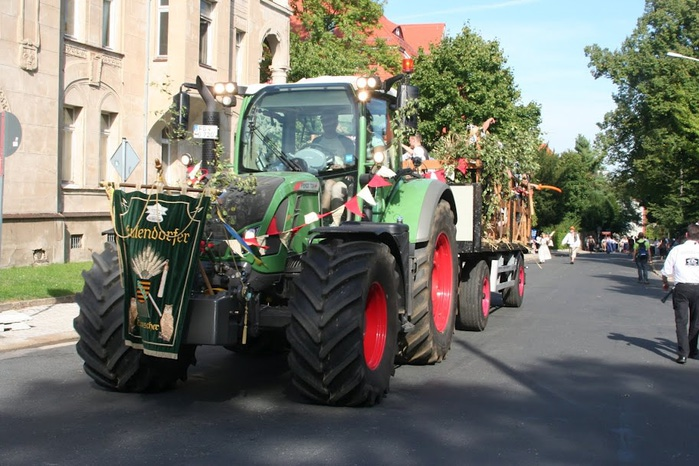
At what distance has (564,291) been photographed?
71.9 feet

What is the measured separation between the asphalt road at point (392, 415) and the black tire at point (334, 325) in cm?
22

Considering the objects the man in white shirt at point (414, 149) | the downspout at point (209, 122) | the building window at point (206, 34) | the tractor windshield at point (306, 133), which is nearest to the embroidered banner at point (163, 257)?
the downspout at point (209, 122)

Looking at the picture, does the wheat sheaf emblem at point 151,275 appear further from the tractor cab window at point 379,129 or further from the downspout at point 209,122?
Result: the tractor cab window at point 379,129

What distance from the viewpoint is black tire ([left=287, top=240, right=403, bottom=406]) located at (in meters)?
6.68

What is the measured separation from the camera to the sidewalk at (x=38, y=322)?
35.9 feet

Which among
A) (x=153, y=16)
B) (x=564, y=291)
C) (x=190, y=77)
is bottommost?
(x=564, y=291)

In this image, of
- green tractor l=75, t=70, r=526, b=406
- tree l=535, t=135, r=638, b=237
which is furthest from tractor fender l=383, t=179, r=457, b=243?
tree l=535, t=135, r=638, b=237

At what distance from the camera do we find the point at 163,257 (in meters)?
6.55

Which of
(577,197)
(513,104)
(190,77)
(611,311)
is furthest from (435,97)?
(577,197)

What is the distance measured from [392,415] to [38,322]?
7.23 meters

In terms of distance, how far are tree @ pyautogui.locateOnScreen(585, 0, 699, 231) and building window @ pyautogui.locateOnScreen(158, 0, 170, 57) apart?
78.1 ft

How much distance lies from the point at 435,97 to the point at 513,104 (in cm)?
448

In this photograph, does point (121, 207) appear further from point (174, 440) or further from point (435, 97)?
point (435, 97)

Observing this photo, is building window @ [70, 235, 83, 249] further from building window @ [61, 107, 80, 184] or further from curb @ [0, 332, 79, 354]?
curb @ [0, 332, 79, 354]
